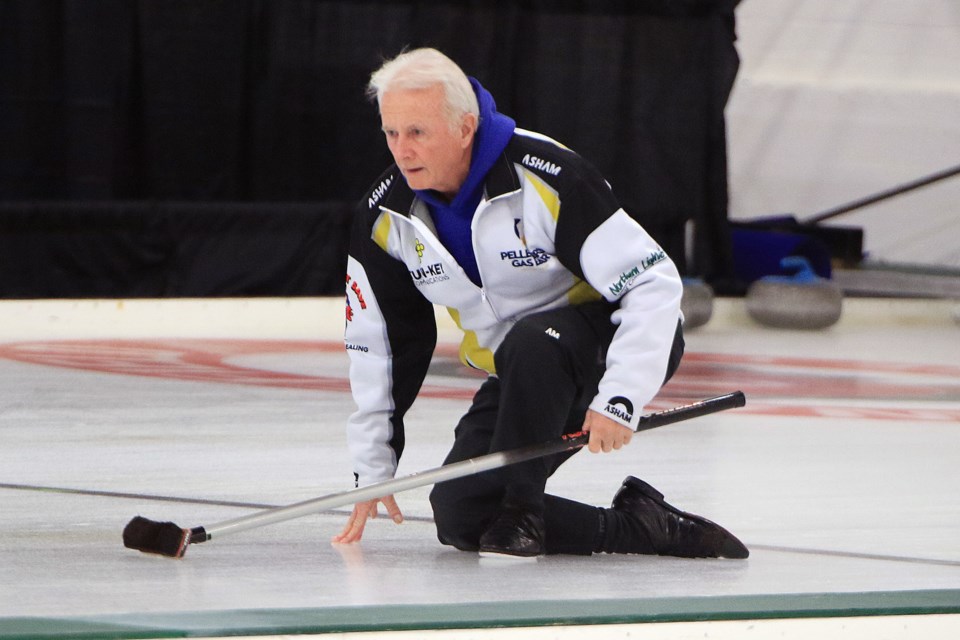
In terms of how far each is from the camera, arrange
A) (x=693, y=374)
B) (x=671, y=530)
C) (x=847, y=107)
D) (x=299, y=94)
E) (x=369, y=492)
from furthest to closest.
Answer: (x=847, y=107) < (x=299, y=94) < (x=693, y=374) < (x=671, y=530) < (x=369, y=492)

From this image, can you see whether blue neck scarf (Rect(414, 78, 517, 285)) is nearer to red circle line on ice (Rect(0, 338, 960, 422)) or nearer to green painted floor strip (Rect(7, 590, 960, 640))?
green painted floor strip (Rect(7, 590, 960, 640))

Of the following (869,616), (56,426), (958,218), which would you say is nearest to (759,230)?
(958,218)

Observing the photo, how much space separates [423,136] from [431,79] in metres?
0.07

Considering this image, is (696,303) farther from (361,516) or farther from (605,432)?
(605,432)

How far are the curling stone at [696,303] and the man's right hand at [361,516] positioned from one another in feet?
13.9

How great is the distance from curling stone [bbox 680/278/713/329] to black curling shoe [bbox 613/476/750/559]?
13.5 ft

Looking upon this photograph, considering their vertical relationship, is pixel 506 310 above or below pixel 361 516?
above

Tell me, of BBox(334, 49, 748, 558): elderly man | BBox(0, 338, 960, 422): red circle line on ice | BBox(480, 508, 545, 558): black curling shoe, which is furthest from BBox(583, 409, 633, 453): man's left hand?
BBox(0, 338, 960, 422): red circle line on ice

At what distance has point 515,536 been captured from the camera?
186cm

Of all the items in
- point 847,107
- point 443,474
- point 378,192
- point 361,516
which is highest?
point 378,192

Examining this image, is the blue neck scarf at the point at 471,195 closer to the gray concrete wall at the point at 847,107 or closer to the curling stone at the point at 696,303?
the curling stone at the point at 696,303

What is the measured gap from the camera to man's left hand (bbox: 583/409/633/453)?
5.78ft

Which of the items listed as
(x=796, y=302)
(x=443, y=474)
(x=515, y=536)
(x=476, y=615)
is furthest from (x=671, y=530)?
(x=796, y=302)

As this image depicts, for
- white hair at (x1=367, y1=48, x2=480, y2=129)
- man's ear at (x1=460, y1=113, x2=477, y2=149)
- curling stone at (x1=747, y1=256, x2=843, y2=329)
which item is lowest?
curling stone at (x1=747, y1=256, x2=843, y2=329)
